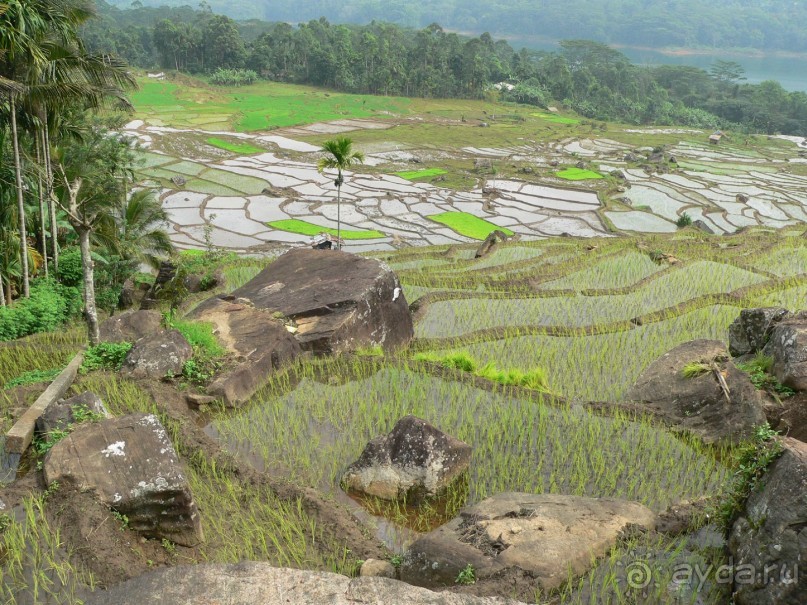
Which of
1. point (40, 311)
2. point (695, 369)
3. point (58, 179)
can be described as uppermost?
point (58, 179)

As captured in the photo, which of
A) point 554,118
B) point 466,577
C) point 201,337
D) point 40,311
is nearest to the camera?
point 466,577

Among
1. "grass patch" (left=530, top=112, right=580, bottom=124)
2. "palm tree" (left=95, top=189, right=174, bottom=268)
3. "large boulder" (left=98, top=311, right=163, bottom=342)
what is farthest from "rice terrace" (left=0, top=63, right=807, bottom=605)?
"grass patch" (left=530, top=112, right=580, bottom=124)

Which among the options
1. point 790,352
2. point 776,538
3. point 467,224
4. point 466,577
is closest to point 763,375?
point 790,352

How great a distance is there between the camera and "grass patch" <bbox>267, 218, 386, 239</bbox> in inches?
837

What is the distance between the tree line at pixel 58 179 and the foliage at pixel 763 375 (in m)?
7.82

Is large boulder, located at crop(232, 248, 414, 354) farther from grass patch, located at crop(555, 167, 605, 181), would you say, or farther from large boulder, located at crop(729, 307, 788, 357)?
grass patch, located at crop(555, 167, 605, 181)

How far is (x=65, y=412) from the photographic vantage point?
18.3 ft

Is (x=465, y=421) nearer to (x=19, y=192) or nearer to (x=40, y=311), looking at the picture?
(x=40, y=311)

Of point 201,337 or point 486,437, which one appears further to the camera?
point 201,337

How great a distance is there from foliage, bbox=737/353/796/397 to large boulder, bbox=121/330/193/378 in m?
5.90

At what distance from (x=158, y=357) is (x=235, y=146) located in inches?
1174

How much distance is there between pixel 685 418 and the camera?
634 centimetres

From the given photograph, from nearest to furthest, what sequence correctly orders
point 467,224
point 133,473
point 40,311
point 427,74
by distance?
point 133,473 < point 40,311 < point 467,224 < point 427,74

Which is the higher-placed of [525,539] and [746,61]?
[746,61]
